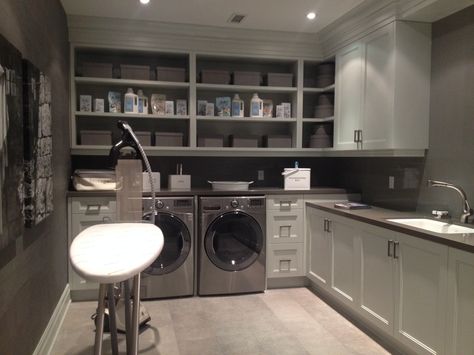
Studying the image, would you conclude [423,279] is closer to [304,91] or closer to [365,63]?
[365,63]

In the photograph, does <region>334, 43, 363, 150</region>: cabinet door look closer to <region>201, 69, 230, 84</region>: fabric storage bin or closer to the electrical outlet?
the electrical outlet

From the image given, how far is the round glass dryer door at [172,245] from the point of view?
3.56 meters

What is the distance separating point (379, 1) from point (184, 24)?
5.65 ft

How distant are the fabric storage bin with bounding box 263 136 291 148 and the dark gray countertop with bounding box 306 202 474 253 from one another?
70 centimetres

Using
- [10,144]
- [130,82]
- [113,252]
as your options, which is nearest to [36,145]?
[10,144]

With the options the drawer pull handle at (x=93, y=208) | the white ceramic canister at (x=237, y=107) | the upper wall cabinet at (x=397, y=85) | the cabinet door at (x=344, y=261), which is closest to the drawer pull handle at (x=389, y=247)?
the cabinet door at (x=344, y=261)

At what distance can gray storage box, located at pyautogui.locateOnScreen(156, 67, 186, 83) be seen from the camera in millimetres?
3893

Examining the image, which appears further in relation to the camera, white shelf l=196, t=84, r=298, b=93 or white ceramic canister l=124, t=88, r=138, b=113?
white shelf l=196, t=84, r=298, b=93

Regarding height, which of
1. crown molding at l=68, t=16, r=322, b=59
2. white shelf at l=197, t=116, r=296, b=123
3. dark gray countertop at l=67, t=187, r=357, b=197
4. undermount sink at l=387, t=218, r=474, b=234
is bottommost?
undermount sink at l=387, t=218, r=474, b=234

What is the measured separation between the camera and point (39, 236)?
7.97 ft

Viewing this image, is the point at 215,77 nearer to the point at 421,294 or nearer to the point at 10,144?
the point at 10,144

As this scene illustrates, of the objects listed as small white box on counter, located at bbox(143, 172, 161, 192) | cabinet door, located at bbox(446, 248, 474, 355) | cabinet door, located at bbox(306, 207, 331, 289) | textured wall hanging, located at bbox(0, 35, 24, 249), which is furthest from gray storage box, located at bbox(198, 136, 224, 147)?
cabinet door, located at bbox(446, 248, 474, 355)

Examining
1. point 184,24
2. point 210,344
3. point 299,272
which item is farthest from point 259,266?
point 184,24

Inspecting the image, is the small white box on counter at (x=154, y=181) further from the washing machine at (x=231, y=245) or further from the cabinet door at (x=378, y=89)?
the cabinet door at (x=378, y=89)
